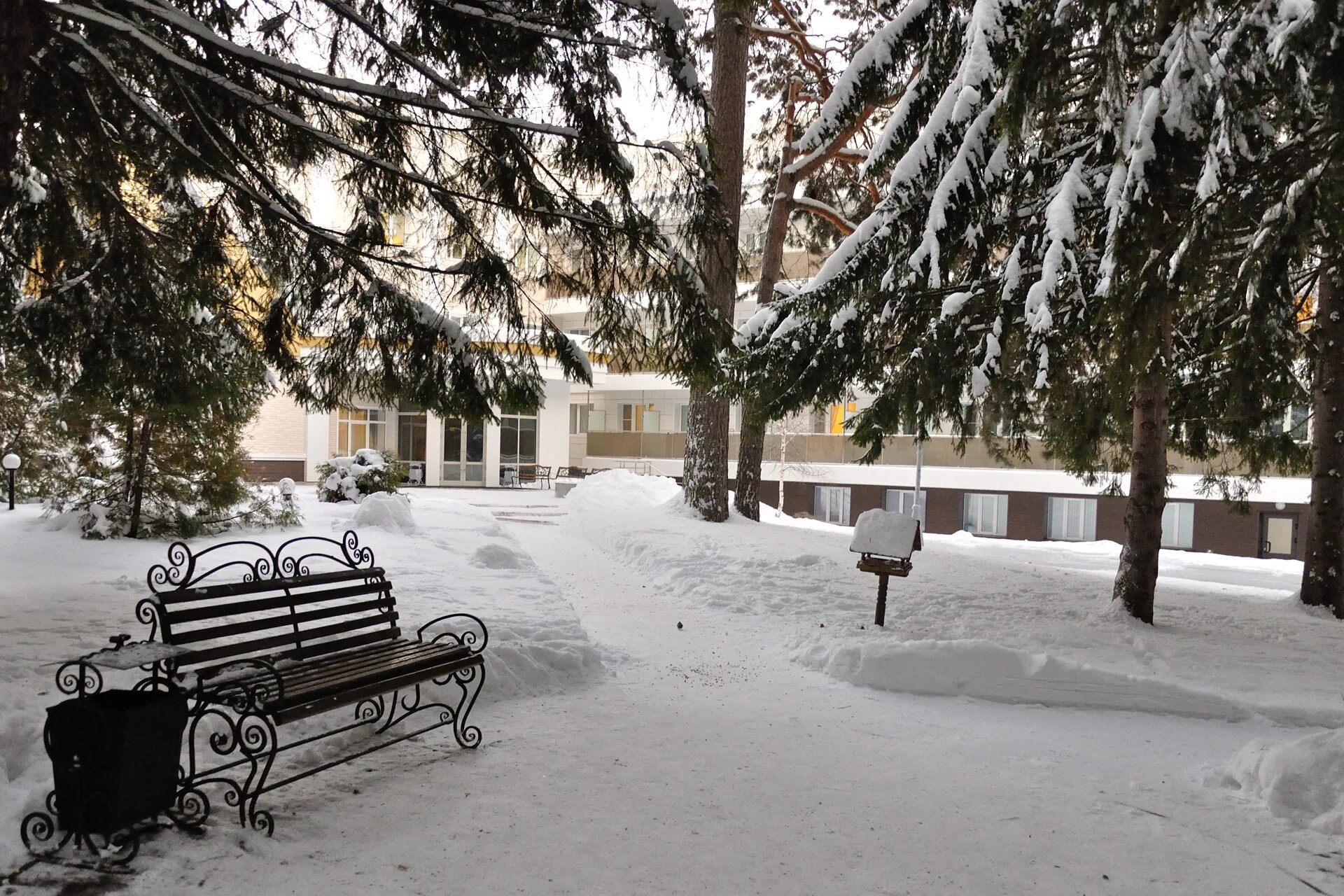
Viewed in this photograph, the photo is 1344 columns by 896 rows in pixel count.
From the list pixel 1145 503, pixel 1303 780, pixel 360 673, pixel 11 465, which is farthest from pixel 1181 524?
pixel 11 465

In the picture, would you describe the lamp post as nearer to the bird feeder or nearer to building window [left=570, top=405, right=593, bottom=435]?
the bird feeder

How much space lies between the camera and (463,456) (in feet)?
115

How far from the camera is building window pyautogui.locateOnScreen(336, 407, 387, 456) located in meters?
35.4

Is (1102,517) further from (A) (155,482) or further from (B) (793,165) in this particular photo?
(A) (155,482)

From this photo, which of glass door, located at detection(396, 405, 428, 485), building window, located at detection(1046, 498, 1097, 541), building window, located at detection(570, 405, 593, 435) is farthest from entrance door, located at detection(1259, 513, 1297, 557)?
glass door, located at detection(396, 405, 428, 485)

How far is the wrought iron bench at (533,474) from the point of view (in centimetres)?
3512

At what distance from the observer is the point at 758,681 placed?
715 centimetres

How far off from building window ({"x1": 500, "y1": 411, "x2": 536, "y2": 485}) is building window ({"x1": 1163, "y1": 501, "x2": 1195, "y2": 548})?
21.8 meters

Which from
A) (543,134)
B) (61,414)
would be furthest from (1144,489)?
(61,414)

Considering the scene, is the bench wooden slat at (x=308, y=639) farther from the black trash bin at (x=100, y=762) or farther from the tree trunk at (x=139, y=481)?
the tree trunk at (x=139, y=481)

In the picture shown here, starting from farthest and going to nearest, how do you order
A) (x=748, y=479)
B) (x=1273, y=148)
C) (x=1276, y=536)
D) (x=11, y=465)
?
(x=1276, y=536)
(x=748, y=479)
(x=11, y=465)
(x=1273, y=148)

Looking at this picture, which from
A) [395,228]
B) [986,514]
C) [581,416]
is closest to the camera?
[395,228]

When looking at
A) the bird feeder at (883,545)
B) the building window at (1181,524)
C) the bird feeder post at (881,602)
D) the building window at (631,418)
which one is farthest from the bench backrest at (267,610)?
the building window at (631,418)

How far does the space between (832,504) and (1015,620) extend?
23.4 metres
